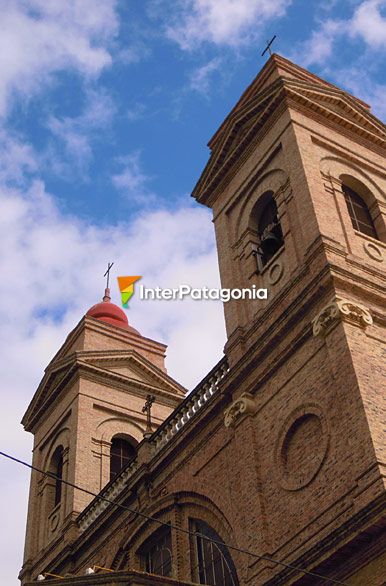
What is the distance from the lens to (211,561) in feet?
58.5

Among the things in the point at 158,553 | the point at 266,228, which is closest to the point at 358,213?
the point at 266,228

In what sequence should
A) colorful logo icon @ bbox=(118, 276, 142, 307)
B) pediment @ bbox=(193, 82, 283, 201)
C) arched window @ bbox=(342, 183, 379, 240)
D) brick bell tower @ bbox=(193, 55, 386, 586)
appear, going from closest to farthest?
brick bell tower @ bbox=(193, 55, 386, 586), arched window @ bbox=(342, 183, 379, 240), pediment @ bbox=(193, 82, 283, 201), colorful logo icon @ bbox=(118, 276, 142, 307)

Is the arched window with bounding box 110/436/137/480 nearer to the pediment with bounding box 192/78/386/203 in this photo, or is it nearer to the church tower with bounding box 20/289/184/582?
the church tower with bounding box 20/289/184/582

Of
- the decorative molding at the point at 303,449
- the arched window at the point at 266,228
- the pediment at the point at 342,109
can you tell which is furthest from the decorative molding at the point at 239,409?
the pediment at the point at 342,109

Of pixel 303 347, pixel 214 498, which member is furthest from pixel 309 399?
pixel 214 498

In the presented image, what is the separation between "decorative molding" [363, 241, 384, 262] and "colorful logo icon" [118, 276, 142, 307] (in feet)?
33.2

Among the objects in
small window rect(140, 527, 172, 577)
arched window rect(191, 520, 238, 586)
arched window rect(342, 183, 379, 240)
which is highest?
arched window rect(342, 183, 379, 240)

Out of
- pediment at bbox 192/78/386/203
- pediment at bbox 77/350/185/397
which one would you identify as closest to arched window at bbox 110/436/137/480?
pediment at bbox 77/350/185/397

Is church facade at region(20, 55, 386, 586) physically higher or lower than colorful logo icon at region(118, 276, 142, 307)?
lower

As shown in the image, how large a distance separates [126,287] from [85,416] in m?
4.34

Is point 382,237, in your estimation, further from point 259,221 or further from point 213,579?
point 213,579

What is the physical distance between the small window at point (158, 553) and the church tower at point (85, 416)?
14.7ft

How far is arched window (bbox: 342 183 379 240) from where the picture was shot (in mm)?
20016

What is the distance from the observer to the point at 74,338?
3073 centimetres
